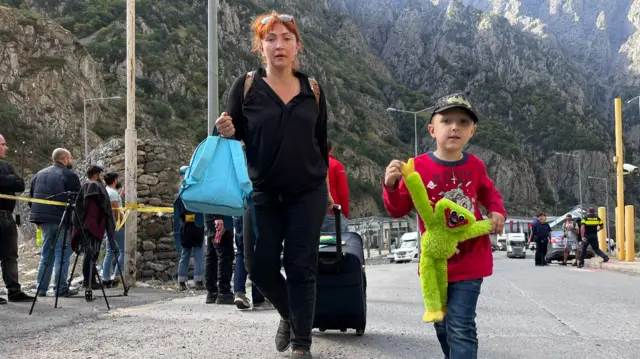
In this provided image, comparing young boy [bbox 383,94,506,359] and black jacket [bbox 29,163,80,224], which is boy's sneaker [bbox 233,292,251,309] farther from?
young boy [bbox 383,94,506,359]

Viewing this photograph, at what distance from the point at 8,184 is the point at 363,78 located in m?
125

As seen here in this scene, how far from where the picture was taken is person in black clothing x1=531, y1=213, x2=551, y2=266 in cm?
2017

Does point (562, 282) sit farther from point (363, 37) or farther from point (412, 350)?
point (363, 37)

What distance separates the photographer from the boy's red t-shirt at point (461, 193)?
3168 mm

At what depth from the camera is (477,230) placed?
3115 millimetres

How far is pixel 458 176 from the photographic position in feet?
10.8

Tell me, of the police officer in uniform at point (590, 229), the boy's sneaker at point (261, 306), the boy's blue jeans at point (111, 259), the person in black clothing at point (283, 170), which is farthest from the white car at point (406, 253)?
the person in black clothing at point (283, 170)

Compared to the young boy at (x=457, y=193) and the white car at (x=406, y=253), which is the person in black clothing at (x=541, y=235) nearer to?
the white car at (x=406, y=253)

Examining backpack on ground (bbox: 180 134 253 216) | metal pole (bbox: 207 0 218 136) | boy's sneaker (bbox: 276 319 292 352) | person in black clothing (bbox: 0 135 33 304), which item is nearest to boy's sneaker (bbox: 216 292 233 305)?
person in black clothing (bbox: 0 135 33 304)

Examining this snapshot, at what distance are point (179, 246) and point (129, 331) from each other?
4.67m

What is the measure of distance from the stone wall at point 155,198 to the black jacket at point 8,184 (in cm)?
469

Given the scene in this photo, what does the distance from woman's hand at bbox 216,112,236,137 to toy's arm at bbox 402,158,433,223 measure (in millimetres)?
1126

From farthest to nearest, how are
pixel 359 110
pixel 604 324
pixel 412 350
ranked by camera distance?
pixel 359 110 → pixel 604 324 → pixel 412 350

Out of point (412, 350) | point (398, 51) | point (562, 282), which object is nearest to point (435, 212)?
point (412, 350)
